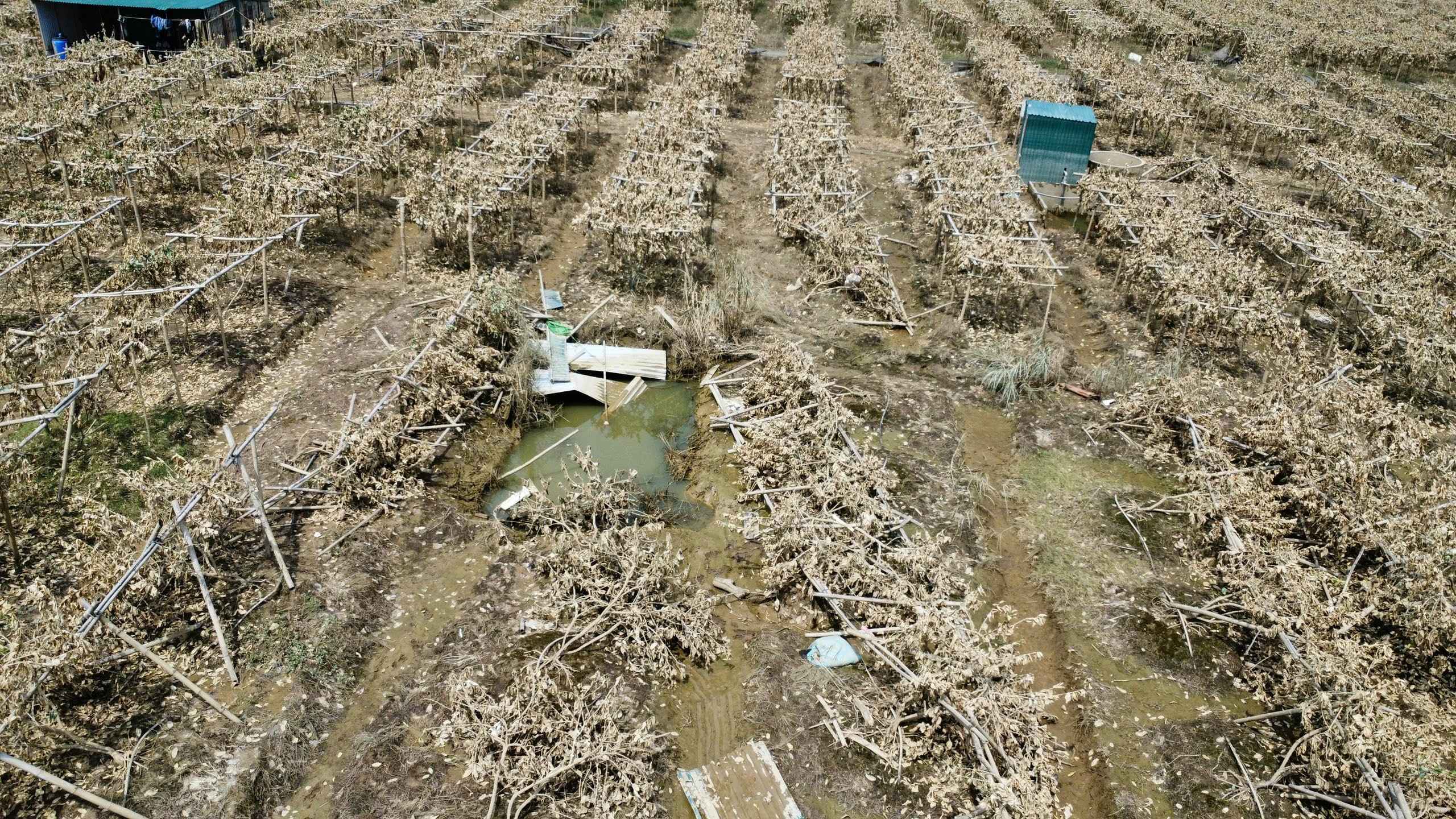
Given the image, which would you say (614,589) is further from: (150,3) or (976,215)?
(150,3)

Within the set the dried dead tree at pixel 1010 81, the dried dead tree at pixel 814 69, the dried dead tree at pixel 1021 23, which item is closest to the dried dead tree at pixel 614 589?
the dried dead tree at pixel 814 69

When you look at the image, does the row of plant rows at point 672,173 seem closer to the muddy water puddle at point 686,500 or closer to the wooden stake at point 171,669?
the muddy water puddle at point 686,500

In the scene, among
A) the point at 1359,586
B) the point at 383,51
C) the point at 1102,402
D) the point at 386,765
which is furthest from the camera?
the point at 383,51

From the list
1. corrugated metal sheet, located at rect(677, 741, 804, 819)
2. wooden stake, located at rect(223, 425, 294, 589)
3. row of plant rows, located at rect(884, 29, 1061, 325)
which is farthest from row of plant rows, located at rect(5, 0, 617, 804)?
row of plant rows, located at rect(884, 29, 1061, 325)

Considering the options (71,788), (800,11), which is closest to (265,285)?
(71,788)

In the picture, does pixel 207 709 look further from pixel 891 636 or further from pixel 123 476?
pixel 891 636

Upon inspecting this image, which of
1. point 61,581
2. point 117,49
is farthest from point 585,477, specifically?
point 117,49
